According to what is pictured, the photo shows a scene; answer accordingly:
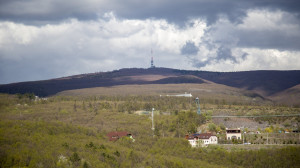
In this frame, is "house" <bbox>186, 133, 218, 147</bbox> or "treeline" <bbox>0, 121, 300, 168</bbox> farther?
"house" <bbox>186, 133, 218, 147</bbox>

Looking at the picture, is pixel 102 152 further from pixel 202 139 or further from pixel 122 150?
pixel 202 139

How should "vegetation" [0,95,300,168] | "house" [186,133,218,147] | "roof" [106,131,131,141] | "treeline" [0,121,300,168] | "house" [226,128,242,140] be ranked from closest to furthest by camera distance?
"treeline" [0,121,300,168], "vegetation" [0,95,300,168], "house" [186,133,218,147], "house" [226,128,242,140], "roof" [106,131,131,141]

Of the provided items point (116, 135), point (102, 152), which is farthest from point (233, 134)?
point (102, 152)

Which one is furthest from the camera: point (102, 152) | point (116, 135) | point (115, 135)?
point (116, 135)

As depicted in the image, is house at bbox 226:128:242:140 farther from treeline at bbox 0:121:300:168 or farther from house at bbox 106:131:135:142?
house at bbox 106:131:135:142

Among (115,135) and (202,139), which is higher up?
(115,135)

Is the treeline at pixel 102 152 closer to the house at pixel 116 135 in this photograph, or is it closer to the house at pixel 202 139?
the house at pixel 202 139

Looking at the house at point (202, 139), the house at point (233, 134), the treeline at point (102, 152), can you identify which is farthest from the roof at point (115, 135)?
the house at point (233, 134)

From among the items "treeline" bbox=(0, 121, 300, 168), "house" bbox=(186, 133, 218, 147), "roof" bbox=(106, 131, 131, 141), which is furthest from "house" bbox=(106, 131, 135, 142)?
"house" bbox=(186, 133, 218, 147)

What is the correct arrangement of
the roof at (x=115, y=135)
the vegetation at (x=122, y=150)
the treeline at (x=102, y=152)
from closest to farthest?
the treeline at (x=102, y=152), the vegetation at (x=122, y=150), the roof at (x=115, y=135)
